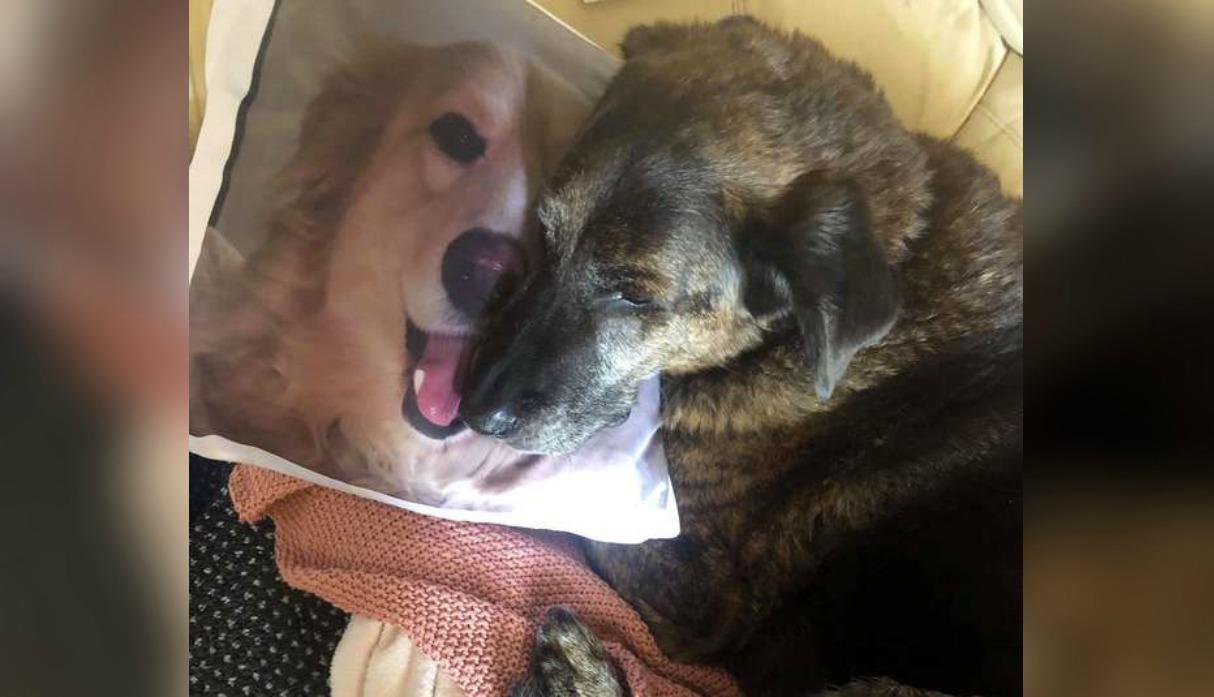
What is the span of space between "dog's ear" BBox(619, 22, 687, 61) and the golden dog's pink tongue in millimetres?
416

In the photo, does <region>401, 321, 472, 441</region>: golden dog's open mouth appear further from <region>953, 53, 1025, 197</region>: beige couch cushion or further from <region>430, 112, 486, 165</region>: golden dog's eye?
<region>953, 53, 1025, 197</region>: beige couch cushion

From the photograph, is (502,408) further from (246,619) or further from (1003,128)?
(1003,128)

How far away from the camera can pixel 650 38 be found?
1.06 metres

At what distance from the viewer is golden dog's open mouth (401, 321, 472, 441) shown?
0.99 meters

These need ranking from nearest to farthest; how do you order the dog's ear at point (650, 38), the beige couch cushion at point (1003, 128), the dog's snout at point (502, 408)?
the beige couch cushion at point (1003, 128) → the dog's snout at point (502, 408) → the dog's ear at point (650, 38)

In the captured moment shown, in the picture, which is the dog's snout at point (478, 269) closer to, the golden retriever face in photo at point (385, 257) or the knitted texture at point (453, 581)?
the golden retriever face in photo at point (385, 257)

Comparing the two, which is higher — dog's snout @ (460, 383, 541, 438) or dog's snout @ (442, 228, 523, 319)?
dog's snout @ (442, 228, 523, 319)

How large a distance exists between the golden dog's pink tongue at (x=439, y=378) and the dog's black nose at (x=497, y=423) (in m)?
0.04

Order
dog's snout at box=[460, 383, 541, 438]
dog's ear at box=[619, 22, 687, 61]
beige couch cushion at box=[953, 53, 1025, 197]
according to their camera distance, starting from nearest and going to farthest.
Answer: beige couch cushion at box=[953, 53, 1025, 197]
dog's snout at box=[460, 383, 541, 438]
dog's ear at box=[619, 22, 687, 61]

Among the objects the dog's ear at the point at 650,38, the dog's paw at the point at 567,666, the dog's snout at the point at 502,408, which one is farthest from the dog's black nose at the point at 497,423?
the dog's ear at the point at 650,38

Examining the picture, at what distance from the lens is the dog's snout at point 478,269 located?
0.98m

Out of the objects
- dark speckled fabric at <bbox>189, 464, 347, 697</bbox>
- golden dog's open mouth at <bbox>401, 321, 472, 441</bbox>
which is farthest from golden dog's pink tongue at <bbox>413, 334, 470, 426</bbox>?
dark speckled fabric at <bbox>189, 464, 347, 697</bbox>

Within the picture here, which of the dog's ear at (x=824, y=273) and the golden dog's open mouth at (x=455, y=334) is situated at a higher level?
the dog's ear at (x=824, y=273)
